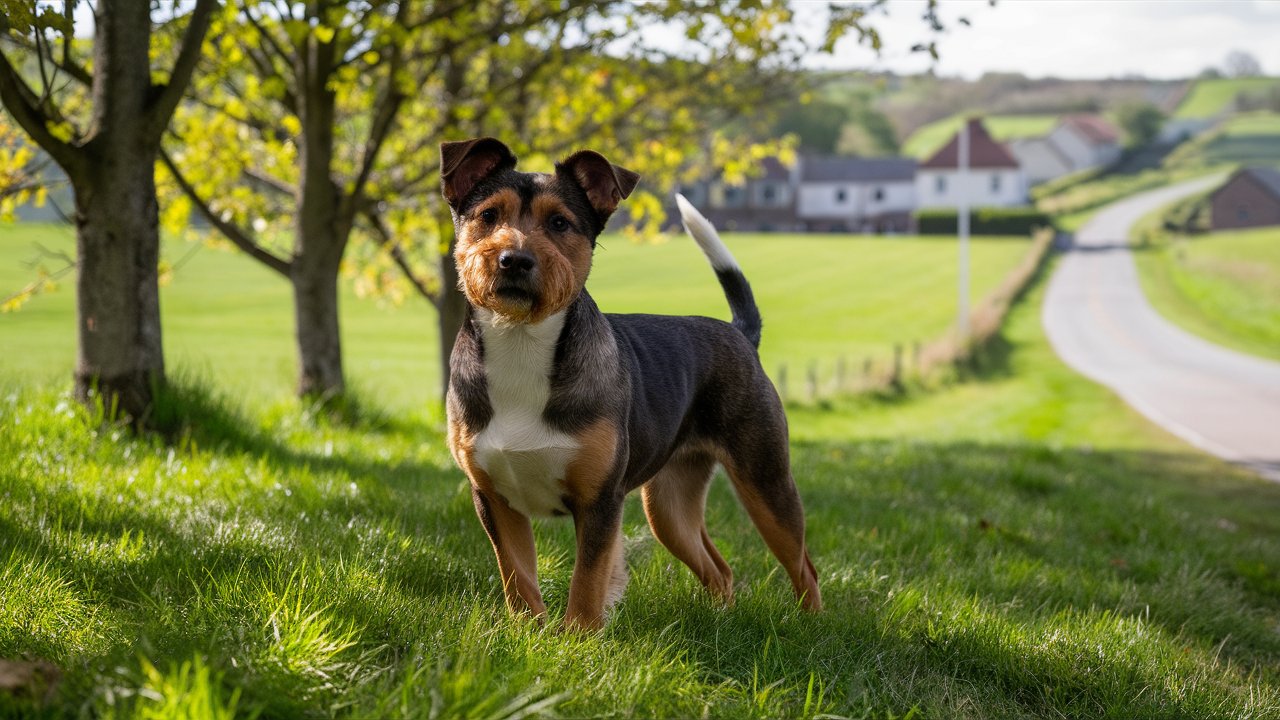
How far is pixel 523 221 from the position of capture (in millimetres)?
3373

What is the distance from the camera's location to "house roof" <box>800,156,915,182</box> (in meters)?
89.5

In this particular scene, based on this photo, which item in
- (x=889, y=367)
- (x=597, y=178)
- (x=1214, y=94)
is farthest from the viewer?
(x=1214, y=94)

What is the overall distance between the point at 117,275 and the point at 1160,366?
28406mm

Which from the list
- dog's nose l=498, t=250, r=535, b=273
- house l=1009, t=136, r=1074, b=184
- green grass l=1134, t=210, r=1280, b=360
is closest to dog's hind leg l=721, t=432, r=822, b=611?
dog's nose l=498, t=250, r=535, b=273

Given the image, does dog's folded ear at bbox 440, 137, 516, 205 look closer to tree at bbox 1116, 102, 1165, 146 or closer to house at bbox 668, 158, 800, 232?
house at bbox 668, 158, 800, 232

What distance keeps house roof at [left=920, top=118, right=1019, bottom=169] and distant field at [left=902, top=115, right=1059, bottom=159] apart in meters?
25.0

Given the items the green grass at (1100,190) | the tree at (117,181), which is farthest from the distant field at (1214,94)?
the tree at (117,181)

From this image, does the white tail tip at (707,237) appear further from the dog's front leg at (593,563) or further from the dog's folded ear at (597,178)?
the dog's front leg at (593,563)

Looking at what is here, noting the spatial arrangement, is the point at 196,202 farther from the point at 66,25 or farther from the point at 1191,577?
the point at 1191,577

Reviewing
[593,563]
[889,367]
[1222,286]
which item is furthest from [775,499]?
[1222,286]

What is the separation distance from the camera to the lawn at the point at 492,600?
284 centimetres

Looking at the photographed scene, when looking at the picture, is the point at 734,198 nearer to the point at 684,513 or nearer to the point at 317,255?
the point at 317,255

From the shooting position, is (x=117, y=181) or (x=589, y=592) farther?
(x=117, y=181)

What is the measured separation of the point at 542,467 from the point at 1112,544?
5602 millimetres
